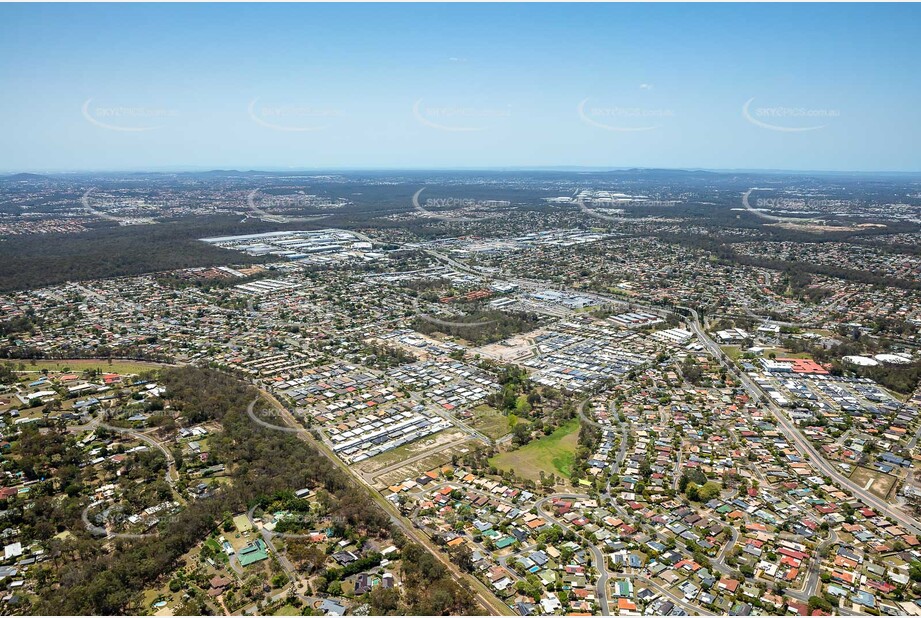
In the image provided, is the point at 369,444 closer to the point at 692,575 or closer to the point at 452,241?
the point at 692,575

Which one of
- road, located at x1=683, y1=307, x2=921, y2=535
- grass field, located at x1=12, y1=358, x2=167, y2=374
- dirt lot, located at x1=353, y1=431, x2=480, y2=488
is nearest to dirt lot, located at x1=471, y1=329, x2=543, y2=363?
dirt lot, located at x1=353, y1=431, x2=480, y2=488

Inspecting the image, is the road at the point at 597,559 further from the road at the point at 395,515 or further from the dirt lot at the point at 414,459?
the dirt lot at the point at 414,459

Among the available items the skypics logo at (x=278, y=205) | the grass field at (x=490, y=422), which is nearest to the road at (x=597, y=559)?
the grass field at (x=490, y=422)

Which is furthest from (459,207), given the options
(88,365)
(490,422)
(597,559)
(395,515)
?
(597,559)

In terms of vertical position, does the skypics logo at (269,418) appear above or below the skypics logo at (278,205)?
below

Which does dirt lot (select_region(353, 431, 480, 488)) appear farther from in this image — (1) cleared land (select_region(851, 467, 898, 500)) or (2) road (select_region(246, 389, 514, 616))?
(1) cleared land (select_region(851, 467, 898, 500))
